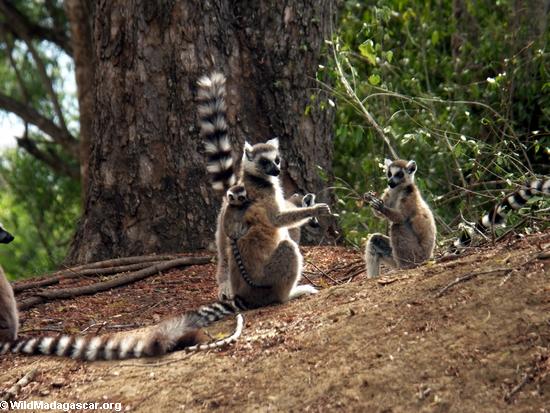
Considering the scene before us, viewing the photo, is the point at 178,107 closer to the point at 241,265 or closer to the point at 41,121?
the point at 241,265

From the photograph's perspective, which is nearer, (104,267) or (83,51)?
(104,267)

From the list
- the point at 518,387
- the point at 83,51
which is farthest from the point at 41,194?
the point at 518,387

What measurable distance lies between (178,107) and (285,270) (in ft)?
9.12

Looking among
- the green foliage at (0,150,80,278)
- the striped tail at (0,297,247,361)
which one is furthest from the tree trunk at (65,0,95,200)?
the striped tail at (0,297,247,361)

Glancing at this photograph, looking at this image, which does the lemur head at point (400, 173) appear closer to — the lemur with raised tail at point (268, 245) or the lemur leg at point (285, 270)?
the lemur with raised tail at point (268, 245)

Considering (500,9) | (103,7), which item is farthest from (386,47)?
(103,7)

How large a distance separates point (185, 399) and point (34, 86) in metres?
15.3

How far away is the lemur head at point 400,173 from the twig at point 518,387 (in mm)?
3148

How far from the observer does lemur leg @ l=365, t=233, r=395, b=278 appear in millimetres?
7020

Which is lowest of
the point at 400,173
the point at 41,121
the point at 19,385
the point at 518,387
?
the point at 518,387

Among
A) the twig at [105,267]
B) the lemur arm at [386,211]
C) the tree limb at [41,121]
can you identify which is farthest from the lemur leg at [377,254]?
the tree limb at [41,121]

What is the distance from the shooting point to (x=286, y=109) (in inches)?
354

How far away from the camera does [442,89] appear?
1170 centimetres

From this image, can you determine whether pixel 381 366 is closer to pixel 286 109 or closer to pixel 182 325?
pixel 182 325
